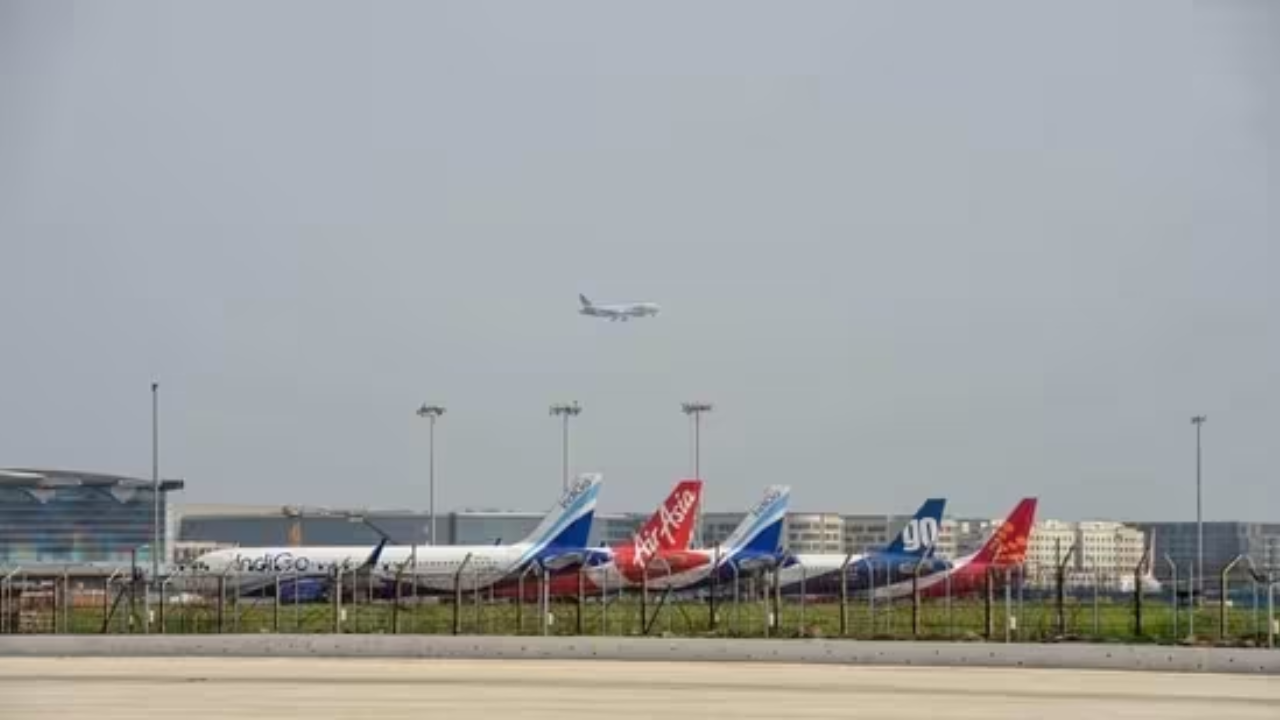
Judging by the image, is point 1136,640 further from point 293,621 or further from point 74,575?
point 74,575

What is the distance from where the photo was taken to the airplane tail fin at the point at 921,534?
99.4m

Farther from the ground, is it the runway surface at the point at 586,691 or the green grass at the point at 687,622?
the runway surface at the point at 586,691

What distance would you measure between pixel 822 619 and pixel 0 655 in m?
27.4

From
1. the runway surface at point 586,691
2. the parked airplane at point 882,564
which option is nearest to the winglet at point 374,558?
the parked airplane at point 882,564

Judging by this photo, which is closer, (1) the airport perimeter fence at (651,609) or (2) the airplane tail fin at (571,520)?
(1) the airport perimeter fence at (651,609)

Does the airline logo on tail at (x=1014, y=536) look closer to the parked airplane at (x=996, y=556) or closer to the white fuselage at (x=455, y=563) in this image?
the parked airplane at (x=996, y=556)

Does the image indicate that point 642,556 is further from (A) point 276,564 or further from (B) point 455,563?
(A) point 276,564

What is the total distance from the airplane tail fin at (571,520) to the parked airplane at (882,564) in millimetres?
8735

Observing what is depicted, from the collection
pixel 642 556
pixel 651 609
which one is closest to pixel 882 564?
pixel 642 556

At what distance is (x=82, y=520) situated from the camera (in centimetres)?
18925

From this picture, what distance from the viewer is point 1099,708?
3541cm

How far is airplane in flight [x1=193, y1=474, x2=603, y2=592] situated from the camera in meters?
88.9

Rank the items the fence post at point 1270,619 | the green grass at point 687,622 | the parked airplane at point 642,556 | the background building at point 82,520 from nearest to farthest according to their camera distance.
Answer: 1. the fence post at point 1270,619
2. the green grass at point 687,622
3. the parked airplane at point 642,556
4. the background building at point 82,520

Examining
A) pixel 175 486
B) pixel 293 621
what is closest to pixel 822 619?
pixel 293 621
